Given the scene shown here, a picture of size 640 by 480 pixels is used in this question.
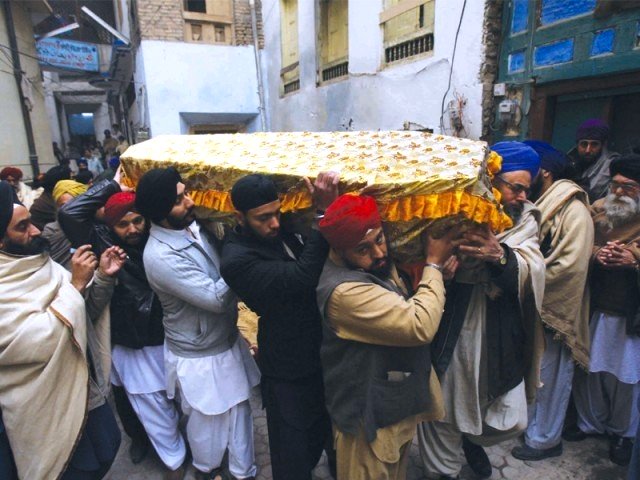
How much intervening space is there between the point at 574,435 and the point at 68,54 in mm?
15016

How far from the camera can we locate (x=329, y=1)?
8203mm

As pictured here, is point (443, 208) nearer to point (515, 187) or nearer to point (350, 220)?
point (350, 220)

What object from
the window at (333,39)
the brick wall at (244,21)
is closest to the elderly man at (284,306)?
the window at (333,39)

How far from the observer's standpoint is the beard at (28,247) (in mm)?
1764

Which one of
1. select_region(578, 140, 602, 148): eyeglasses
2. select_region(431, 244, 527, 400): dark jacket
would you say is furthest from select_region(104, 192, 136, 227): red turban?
select_region(578, 140, 602, 148): eyeglasses

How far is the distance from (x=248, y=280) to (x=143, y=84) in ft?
34.6

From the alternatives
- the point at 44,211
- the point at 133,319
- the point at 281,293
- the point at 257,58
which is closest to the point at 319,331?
the point at 281,293

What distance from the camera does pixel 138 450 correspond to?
279cm

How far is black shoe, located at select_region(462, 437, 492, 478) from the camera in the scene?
2.43 m

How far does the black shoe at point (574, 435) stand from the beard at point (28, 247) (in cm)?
331

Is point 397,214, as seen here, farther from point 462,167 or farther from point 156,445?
point 156,445

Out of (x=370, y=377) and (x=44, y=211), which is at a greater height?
(x=44, y=211)

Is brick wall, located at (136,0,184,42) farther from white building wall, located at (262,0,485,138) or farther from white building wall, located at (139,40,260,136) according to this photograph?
white building wall, located at (262,0,485,138)

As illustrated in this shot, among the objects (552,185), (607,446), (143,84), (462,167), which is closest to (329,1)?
(143,84)
